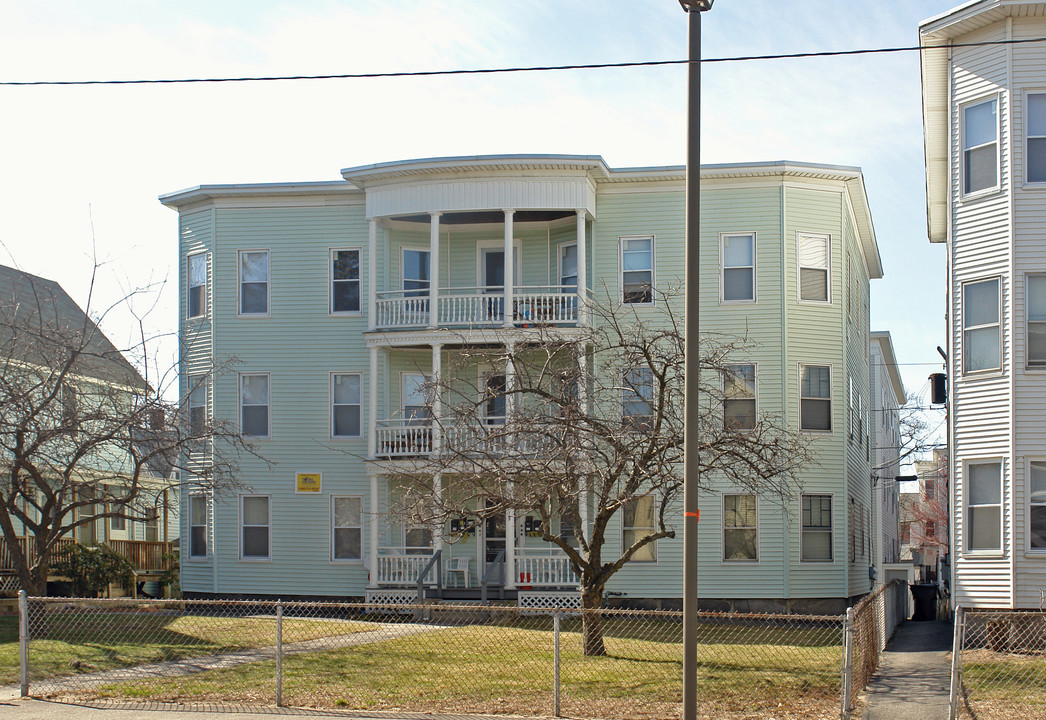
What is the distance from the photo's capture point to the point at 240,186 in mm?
26219

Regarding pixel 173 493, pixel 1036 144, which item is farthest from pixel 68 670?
pixel 173 493

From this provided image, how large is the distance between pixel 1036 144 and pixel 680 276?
8145 millimetres

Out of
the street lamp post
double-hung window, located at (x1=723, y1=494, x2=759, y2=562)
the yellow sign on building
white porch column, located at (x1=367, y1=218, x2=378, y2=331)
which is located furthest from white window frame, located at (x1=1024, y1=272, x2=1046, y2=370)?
the yellow sign on building

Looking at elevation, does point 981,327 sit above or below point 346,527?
above

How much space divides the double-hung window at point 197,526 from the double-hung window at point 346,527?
3.26 m

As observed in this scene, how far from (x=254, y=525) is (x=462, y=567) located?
5.13 m

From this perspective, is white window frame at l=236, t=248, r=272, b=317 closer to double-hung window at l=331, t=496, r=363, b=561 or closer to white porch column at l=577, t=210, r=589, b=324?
double-hung window at l=331, t=496, r=363, b=561

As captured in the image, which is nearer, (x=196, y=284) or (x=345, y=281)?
(x=345, y=281)

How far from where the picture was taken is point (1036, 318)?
717 inches

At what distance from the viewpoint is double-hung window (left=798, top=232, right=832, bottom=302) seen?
24.5 meters

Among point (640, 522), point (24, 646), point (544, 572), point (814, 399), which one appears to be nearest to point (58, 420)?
point (24, 646)

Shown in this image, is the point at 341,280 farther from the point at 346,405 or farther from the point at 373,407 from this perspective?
the point at 373,407

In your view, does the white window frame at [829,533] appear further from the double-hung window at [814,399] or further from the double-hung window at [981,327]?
the double-hung window at [981,327]

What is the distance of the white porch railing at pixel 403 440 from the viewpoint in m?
24.2
